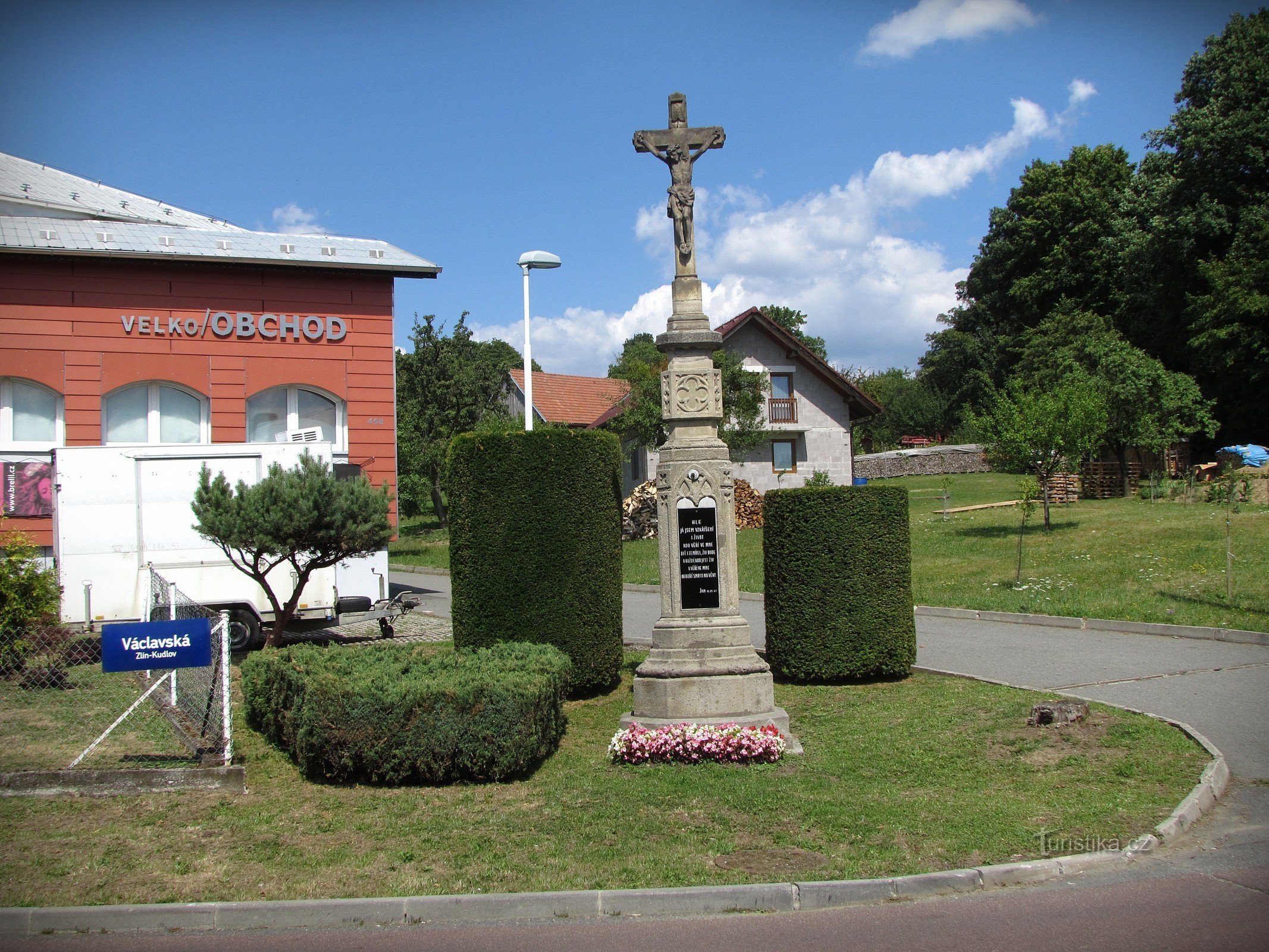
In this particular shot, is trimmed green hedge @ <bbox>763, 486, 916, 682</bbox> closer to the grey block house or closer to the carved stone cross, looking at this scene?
the carved stone cross

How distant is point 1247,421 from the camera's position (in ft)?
124

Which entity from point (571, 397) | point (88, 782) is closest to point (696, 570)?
point (88, 782)

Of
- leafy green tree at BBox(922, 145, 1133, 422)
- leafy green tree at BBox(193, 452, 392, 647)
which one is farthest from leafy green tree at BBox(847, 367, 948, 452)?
leafy green tree at BBox(193, 452, 392, 647)

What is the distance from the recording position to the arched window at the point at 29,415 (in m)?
19.5

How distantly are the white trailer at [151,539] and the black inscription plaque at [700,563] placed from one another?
669cm

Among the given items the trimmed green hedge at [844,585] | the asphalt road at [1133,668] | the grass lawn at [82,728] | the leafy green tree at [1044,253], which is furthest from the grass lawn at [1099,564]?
the leafy green tree at [1044,253]

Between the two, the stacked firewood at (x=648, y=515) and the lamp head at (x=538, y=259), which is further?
the stacked firewood at (x=648, y=515)

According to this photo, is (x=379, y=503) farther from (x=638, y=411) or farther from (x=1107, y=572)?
(x=638, y=411)

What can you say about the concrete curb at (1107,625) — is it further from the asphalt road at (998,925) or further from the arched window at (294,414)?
the arched window at (294,414)

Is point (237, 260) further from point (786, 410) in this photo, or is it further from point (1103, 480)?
point (1103, 480)

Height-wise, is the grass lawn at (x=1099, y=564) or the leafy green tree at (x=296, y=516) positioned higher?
the leafy green tree at (x=296, y=516)

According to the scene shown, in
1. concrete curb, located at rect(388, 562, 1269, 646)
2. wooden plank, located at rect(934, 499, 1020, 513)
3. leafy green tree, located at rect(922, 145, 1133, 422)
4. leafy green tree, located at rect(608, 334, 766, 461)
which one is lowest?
concrete curb, located at rect(388, 562, 1269, 646)

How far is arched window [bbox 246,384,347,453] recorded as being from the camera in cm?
2128

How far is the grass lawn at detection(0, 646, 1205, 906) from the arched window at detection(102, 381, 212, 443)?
42.9 feet
